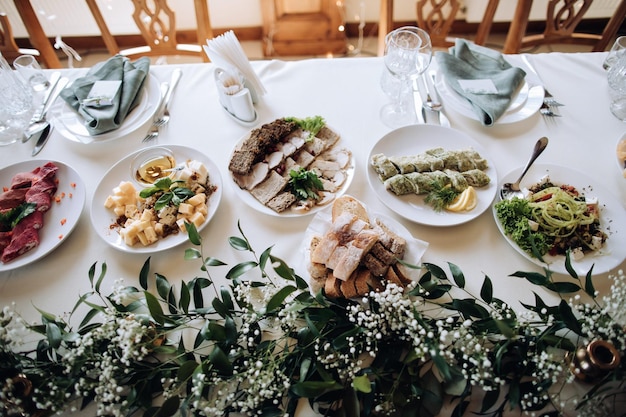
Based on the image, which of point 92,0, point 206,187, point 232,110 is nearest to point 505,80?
point 232,110

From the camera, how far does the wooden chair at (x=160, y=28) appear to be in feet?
7.01

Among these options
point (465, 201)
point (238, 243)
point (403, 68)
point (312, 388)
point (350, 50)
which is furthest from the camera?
point (350, 50)

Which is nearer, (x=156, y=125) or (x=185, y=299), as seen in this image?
(x=185, y=299)

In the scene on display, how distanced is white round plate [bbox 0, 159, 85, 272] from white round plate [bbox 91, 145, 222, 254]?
8 cm

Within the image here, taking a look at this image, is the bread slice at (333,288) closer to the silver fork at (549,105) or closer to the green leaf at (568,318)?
the green leaf at (568,318)

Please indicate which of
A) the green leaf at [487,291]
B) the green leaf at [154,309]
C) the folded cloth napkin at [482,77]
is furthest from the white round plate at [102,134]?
the green leaf at [487,291]

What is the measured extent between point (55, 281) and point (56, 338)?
303 millimetres

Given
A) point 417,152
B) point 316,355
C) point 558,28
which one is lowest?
point 316,355

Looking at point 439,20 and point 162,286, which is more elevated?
point 439,20

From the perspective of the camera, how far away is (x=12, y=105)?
5.55 feet

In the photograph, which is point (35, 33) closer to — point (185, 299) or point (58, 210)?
point (58, 210)

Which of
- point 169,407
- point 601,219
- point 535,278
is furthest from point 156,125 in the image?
A: point 601,219

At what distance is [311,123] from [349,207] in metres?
0.50

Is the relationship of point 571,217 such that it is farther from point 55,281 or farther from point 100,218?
point 55,281
